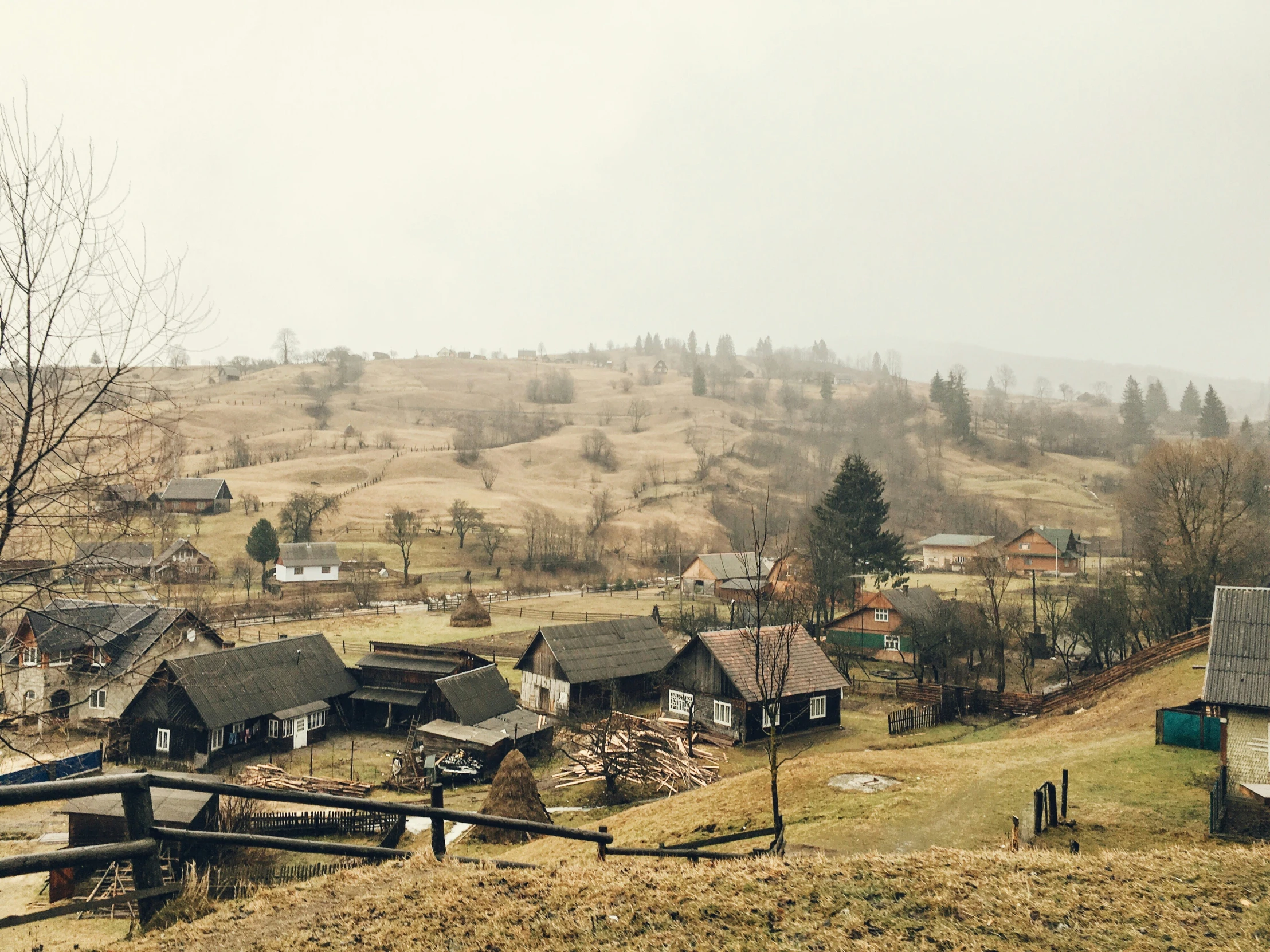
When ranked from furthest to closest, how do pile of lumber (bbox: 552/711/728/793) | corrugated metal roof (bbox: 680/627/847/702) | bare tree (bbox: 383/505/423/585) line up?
1. bare tree (bbox: 383/505/423/585)
2. corrugated metal roof (bbox: 680/627/847/702)
3. pile of lumber (bbox: 552/711/728/793)

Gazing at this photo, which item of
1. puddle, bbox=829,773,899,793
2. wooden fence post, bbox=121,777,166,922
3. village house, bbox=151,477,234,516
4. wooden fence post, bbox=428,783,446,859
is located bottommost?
puddle, bbox=829,773,899,793

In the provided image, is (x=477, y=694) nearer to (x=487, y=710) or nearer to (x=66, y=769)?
(x=487, y=710)

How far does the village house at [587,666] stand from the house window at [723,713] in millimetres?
5430

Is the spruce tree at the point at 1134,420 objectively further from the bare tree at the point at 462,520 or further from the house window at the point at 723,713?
the house window at the point at 723,713

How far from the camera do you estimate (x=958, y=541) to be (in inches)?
3885

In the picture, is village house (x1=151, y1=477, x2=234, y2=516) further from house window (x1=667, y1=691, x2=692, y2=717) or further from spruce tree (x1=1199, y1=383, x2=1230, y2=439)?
spruce tree (x1=1199, y1=383, x2=1230, y2=439)

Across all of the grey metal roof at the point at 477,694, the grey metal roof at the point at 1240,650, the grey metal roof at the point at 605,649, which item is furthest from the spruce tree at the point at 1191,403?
the grey metal roof at the point at 477,694

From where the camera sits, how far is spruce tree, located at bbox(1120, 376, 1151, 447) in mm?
161875

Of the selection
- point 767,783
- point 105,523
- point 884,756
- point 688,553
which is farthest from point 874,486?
point 105,523

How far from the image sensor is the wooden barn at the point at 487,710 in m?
33.9

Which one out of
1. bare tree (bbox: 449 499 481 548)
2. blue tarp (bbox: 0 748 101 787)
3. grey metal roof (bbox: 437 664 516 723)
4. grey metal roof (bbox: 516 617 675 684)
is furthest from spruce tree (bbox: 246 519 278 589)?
blue tarp (bbox: 0 748 101 787)

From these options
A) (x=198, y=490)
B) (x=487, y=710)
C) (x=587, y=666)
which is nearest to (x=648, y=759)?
(x=487, y=710)

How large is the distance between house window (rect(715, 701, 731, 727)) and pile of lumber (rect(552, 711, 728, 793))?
4.29 feet

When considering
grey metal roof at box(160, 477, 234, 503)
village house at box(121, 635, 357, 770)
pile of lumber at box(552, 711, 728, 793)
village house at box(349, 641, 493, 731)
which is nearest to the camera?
pile of lumber at box(552, 711, 728, 793)
